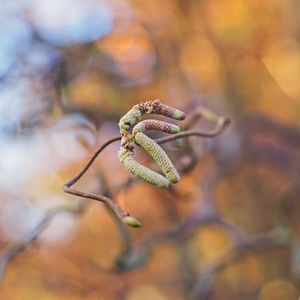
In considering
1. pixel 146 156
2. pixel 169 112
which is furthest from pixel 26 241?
pixel 169 112

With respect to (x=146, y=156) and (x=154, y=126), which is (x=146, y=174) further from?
(x=146, y=156)

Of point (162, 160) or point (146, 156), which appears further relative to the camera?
point (146, 156)

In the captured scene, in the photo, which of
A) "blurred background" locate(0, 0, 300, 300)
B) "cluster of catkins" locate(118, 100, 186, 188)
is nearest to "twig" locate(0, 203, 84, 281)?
"blurred background" locate(0, 0, 300, 300)

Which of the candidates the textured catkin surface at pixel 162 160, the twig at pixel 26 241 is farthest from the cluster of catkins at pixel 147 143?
the twig at pixel 26 241

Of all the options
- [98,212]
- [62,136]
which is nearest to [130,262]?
[62,136]

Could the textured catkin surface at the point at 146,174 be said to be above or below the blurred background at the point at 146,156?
above

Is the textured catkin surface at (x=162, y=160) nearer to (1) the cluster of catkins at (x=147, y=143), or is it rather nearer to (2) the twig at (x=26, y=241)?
(1) the cluster of catkins at (x=147, y=143)

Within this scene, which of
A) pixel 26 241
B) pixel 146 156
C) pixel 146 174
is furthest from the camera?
pixel 146 156
